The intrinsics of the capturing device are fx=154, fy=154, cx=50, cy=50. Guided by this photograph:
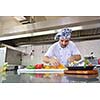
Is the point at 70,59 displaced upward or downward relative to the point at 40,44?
downward

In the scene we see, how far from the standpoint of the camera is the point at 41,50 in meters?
1.41

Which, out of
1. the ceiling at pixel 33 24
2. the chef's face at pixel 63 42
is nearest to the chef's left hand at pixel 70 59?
the chef's face at pixel 63 42

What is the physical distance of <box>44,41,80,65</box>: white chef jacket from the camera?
1.37 m

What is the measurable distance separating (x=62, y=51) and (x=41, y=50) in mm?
192

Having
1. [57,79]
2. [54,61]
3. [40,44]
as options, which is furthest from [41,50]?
[57,79]

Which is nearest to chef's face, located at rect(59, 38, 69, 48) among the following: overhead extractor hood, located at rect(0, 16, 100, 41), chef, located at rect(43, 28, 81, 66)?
chef, located at rect(43, 28, 81, 66)

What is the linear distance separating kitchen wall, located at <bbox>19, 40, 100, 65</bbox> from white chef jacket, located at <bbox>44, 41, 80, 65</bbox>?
4 centimetres

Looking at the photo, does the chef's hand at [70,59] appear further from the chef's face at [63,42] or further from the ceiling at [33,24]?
the ceiling at [33,24]

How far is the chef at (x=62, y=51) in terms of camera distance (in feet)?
4.49

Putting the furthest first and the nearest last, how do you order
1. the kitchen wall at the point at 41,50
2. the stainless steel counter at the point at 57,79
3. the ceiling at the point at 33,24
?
the ceiling at the point at 33,24 < the kitchen wall at the point at 41,50 < the stainless steel counter at the point at 57,79

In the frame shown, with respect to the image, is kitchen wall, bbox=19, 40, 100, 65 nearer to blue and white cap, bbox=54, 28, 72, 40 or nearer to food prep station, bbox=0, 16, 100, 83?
food prep station, bbox=0, 16, 100, 83

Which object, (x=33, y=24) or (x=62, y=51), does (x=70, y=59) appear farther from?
(x=33, y=24)
